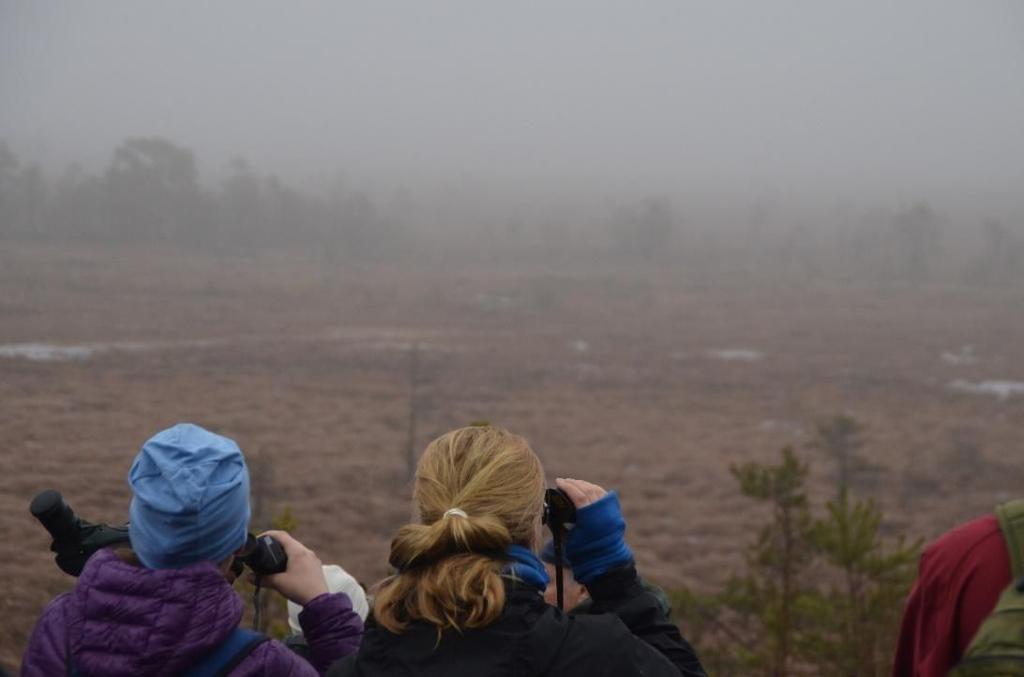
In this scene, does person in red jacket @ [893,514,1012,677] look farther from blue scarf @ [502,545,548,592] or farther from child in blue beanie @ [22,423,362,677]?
child in blue beanie @ [22,423,362,677]

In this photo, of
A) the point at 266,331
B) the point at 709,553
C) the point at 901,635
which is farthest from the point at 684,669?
the point at 266,331

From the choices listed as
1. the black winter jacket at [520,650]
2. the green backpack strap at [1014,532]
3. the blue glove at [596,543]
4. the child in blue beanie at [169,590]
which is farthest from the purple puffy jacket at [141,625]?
the green backpack strap at [1014,532]

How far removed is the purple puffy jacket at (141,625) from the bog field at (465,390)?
8.14 m

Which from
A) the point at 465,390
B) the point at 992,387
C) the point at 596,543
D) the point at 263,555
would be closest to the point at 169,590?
the point at 263,555

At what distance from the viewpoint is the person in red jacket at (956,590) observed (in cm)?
161

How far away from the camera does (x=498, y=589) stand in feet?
5.57

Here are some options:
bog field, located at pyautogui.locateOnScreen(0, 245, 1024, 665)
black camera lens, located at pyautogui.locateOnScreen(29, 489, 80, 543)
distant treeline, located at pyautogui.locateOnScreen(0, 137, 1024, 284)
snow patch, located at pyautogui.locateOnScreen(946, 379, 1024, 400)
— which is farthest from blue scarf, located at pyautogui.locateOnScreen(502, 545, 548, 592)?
distant treeline, located at pyautogui.locateOnScreen(0, 137, 1024, 284)

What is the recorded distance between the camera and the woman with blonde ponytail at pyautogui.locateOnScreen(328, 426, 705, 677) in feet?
5.46

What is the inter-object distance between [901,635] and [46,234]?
2402 inches

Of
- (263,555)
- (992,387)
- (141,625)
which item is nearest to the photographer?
(141,625)

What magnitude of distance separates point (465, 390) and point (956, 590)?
32.3 meters

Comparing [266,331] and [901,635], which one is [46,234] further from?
[901,635]

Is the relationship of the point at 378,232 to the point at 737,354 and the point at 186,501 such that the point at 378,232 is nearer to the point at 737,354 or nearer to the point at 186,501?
the point at 737,354

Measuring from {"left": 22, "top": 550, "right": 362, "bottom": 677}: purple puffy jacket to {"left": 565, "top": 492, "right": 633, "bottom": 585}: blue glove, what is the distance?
59 centimetres
